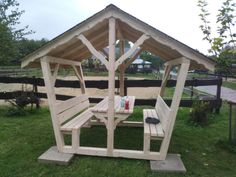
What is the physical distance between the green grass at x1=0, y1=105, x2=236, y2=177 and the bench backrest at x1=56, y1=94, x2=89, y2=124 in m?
0.68

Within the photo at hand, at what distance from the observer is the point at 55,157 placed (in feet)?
15.5

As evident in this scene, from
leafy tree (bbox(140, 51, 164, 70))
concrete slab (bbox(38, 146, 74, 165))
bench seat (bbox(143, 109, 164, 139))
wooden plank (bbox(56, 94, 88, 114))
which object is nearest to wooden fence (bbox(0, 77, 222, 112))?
wooden plank (bbox(56, 94, 88, 114))

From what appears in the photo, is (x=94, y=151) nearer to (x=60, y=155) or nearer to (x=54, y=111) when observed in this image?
(x=60, y=155)

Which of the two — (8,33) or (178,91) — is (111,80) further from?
(8,33)

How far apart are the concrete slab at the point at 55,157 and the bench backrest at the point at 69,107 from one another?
0.60 metres

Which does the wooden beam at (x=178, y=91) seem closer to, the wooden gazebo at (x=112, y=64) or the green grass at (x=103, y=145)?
the wooden gazebo at (x=112, y=64)

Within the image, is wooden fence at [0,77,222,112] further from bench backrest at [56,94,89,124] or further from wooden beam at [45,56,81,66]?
wooden beam at [45,56,81,66]

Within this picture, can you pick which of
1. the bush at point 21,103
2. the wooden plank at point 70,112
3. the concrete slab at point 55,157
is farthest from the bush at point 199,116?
the bush at point 21,103

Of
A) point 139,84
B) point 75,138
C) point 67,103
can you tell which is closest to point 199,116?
point 139,84

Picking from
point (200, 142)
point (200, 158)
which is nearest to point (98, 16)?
point (200, 158)

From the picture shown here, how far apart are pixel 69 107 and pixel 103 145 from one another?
1113mm

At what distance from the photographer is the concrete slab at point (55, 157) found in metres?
4.57

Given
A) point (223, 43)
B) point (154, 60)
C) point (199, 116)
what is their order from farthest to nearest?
A: point (154, 60), point (199, 116), point (223, 43)

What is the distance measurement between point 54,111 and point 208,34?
3.14 metres
